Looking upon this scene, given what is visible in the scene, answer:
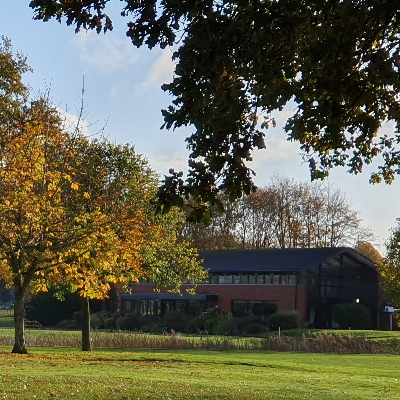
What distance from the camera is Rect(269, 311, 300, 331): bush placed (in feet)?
188

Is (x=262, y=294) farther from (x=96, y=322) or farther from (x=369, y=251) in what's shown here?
(x=369, y=251)

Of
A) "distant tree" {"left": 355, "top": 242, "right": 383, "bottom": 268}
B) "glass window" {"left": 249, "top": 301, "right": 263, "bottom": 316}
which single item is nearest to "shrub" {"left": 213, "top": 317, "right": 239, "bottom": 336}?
"glass window" {"left": 249, "top": 301, "right": 263, "bottom": 316}

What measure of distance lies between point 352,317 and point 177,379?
145 ft

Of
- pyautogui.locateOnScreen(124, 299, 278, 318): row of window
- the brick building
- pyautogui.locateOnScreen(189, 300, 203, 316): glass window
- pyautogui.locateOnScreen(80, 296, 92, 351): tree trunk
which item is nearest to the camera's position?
pyautogui.locateOnScreen(80, 296, 92, 351): tree trunk

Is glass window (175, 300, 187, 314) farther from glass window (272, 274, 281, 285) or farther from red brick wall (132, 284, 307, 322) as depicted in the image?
glass window (272, 274, 281, 285)

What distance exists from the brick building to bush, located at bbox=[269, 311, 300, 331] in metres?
3.16

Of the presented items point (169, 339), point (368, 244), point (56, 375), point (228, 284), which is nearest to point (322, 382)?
point (56, 375)

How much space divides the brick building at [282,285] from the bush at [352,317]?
2.47 meters

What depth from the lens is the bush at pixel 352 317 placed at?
6056 cm

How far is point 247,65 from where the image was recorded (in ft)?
32.8

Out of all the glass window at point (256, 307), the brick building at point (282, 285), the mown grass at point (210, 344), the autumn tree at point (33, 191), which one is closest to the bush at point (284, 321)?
the brick building at point (282, 285)

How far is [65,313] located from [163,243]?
3543 centimetres

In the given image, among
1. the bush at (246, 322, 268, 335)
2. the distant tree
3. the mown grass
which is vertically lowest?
the bush at (246, 322, 268, 335)

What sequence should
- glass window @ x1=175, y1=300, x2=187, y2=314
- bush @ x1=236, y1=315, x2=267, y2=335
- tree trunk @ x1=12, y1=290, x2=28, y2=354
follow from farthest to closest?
glass window @ x1=175, y1=300, x2=187, y2=314, bush @ x1=236, y1=315, x2=267, y2=335, tree trunk @ x1=12, y1=290, x2=28, y2=354
